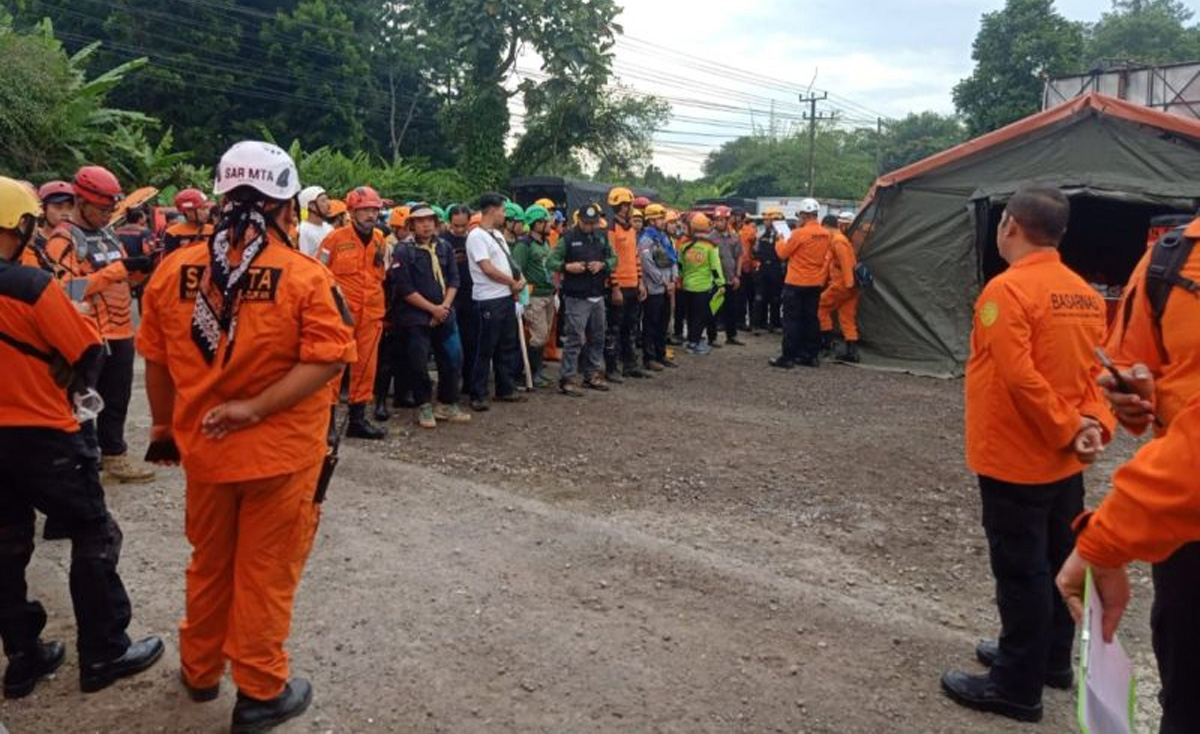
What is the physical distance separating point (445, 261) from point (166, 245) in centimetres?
284

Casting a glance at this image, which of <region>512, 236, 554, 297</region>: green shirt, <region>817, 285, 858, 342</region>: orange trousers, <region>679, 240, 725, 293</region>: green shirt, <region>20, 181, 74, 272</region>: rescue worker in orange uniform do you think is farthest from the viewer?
<region>817, 285, 858, 342</region>: orange trousers

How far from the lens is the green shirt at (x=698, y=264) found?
11.9 m

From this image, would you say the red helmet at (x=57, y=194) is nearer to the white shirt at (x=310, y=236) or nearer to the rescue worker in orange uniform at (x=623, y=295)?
the white shirt at (x=310, y=236)

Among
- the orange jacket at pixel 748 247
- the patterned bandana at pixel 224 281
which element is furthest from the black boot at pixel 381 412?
the orange jacket at pixel 748 247

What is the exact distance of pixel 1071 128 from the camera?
10.6 meters

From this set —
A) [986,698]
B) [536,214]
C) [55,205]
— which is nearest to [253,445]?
[986,698]

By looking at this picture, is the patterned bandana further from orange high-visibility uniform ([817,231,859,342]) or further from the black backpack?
orange high-visibility uniform ([817,231,859,342])

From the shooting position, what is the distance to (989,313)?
339cm

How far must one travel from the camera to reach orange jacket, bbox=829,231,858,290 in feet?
38.9

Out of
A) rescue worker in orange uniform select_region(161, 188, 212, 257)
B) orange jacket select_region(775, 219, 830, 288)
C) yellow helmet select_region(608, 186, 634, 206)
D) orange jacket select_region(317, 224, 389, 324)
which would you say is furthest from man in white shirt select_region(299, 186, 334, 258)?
orange jacket select_region(775, 219, 830, 288)

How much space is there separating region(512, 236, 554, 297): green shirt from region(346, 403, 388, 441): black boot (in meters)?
2.49

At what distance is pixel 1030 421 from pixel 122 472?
5603 millimetres

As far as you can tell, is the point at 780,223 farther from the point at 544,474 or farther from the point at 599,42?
the point at 599,42

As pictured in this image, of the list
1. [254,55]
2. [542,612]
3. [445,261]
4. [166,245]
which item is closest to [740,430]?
[445,261]
